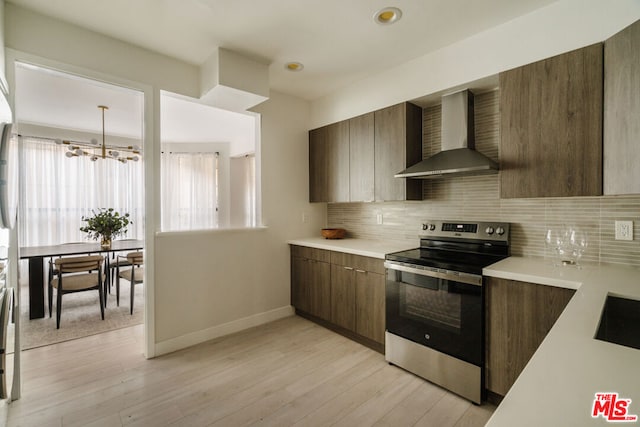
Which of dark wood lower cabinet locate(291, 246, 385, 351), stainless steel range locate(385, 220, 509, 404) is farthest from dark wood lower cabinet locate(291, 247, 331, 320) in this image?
stainless steel range locate(385, 220, 509, 404)

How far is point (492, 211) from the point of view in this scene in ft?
7.91

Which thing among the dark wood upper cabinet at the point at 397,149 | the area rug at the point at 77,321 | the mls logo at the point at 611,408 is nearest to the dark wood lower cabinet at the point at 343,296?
the dark wood upper cabinet at the point at 397,149

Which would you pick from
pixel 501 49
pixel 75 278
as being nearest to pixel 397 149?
pixel 501 49

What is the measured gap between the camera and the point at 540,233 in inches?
85.5

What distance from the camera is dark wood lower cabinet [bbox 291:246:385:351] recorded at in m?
2.57

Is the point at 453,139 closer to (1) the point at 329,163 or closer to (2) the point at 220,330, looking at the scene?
(1) the point at 329,163

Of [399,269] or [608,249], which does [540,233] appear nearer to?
[608,249]

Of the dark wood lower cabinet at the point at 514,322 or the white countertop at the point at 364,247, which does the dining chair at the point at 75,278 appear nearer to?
the white countertop at the point at 364,247

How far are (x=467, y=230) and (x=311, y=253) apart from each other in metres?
1.55

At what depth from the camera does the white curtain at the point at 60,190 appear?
4.66m

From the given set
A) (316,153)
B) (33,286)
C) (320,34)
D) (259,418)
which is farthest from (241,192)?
(259,418)

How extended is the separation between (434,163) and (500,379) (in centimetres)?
153

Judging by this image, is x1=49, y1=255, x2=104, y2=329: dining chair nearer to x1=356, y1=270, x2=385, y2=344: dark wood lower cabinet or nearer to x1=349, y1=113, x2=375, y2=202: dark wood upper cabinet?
x1=356, y1=270, x2=385, y2=344: dark wood lower cabinet

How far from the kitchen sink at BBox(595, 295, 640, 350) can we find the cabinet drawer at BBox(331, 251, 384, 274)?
4.64 feet
